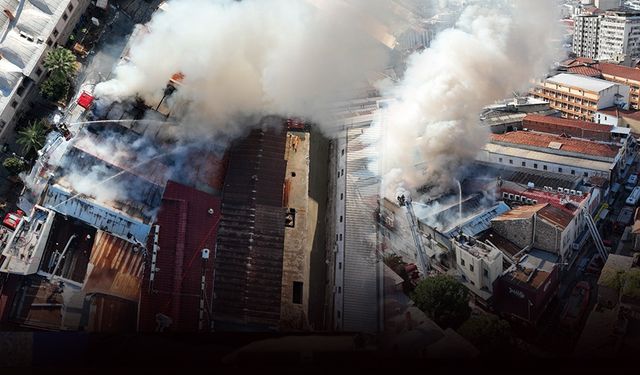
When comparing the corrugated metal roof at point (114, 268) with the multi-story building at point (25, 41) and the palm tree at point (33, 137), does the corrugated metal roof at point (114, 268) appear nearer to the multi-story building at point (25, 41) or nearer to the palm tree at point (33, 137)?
the palm tree at point (33, 137)

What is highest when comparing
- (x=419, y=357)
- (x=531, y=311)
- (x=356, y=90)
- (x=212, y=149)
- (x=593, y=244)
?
(x=356, y=90)

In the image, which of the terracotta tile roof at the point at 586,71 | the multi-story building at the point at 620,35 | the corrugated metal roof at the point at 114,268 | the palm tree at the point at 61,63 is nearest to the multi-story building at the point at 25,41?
the palm tree at the point at 61,63

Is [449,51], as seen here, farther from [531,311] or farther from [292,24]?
[531,311]

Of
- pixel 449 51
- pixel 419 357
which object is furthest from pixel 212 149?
Result: pixel 419 357

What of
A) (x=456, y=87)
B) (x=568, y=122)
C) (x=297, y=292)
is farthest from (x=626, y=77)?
(x=297, y=292)

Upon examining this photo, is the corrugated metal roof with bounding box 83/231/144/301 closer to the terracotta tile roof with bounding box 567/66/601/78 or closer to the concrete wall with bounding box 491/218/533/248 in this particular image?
the concrete wall with bounding box 491/218/533/248

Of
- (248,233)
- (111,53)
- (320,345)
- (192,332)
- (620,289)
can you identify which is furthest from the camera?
(111,53)

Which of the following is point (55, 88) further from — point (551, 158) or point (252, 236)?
point (551, 158)
